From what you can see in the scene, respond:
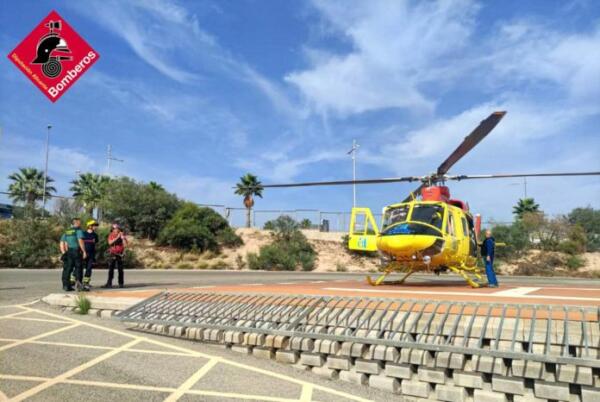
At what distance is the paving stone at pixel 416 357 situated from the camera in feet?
16.2

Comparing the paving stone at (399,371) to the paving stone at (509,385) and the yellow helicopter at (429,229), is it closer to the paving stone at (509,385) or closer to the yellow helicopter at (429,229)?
the paving stone at (509,385)

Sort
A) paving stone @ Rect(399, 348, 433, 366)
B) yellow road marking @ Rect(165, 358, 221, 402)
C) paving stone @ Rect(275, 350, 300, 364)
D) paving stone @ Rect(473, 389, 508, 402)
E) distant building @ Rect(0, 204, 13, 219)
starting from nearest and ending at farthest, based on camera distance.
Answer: yellow road marking @ Rect(165, 358, 221, 402), paving stone @ Rect(473, 389, 508, 402), paving stone @ Rect(399, 348, 433, 366), paving stone @ Rect(275, 350, 300, 364), distant building @ Rect(0, 204, 13, 219)

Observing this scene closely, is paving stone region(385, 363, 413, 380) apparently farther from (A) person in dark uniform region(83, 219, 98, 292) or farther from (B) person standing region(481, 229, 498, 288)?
(A) person in dark uniform region(83, 219, 98, 292)

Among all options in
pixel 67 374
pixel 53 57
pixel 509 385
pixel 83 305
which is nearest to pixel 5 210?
pixel 83 305

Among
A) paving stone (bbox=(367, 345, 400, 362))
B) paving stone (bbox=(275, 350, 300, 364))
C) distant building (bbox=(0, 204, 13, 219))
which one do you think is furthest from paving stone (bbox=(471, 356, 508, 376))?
distant building (bbox=(0, 204, 13, 219))

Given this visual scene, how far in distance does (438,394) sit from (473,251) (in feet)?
26.4

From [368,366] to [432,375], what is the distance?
2.53ft

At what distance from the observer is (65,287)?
10109 millimetres

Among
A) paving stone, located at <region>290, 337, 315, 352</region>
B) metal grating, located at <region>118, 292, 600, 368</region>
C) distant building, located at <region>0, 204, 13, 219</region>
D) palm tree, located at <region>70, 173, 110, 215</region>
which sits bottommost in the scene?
paving stone, located at <region>290, 337, 315, 352</region>

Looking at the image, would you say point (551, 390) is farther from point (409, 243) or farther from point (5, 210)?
point (5, 210)

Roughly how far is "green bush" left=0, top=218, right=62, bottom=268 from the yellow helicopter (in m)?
17.2

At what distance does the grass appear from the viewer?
26.7 ft

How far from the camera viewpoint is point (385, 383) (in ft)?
16.8

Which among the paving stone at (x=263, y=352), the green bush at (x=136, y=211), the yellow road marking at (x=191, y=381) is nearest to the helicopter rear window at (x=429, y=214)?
the paving stone at (x=263, y=352)
